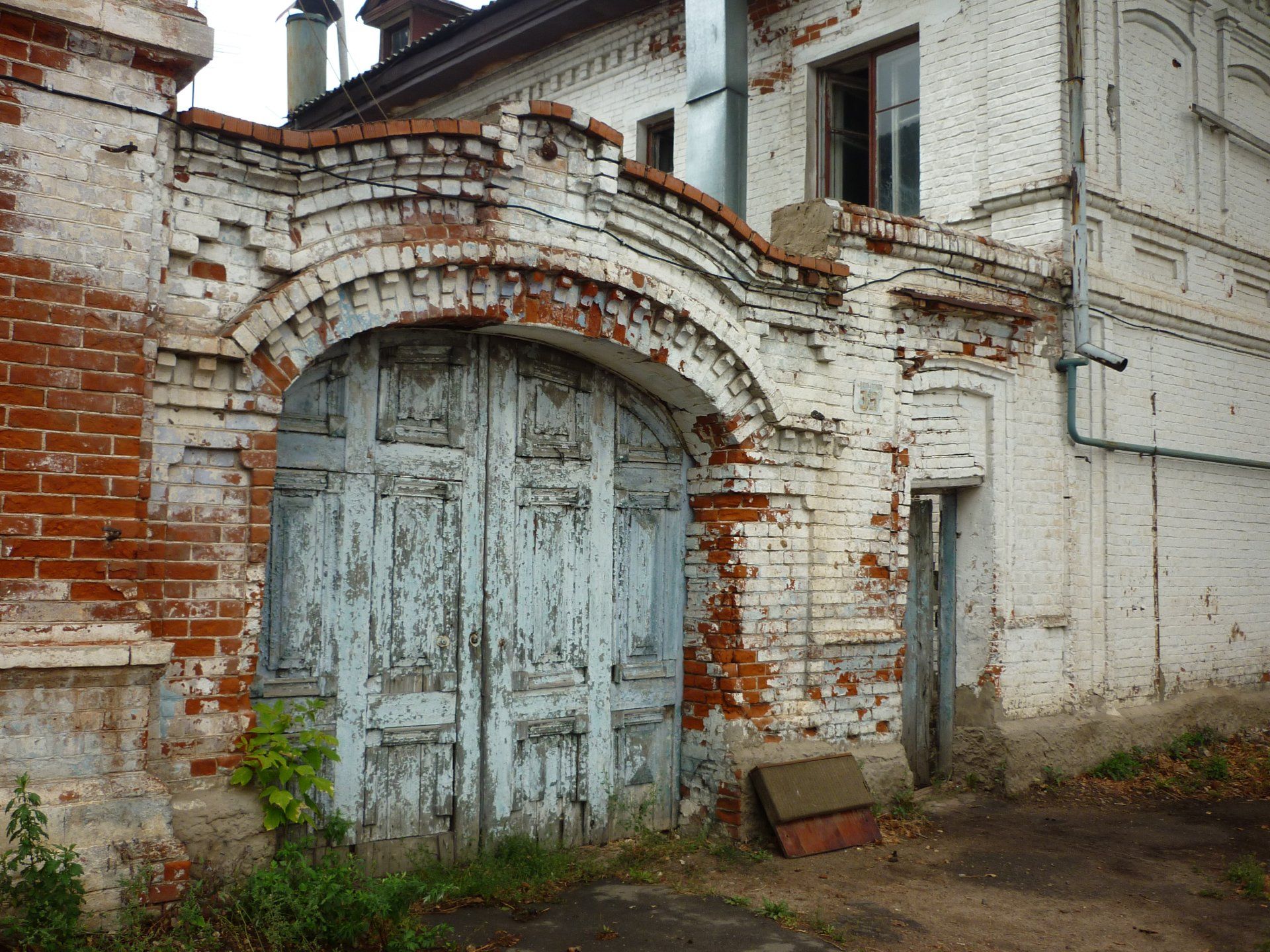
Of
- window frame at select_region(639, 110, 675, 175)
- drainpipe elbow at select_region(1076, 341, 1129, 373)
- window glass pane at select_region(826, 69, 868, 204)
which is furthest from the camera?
window frame at select_region(639, 110, 675, 175)

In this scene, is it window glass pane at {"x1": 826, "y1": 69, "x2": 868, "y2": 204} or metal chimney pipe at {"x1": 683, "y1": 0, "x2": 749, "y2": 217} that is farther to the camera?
window glass pane at {"x1": 826, "y1": 69, "x2": 868, "y2": 204}

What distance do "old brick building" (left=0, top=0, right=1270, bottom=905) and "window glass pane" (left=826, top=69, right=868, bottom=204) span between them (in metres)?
0.04

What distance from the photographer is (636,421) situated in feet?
19.7

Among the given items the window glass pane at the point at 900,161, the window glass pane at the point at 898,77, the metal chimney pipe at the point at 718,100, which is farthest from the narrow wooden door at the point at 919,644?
the window glass pane at the point at 898,77

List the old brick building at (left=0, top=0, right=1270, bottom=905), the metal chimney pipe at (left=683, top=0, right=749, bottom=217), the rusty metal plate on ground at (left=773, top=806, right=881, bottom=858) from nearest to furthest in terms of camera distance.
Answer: the old brick building at (left=0, top=0, right=1270, bottom=905) < the rusty metal plate on ground at (left=773, top=806, right=881, bottom=858) < the metal chimney pipe at (left=683, top=0, right=749, bottom=217)

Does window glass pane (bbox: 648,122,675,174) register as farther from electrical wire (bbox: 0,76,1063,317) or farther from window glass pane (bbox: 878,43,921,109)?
electrical wire (bbox: 0,76,1063,317)

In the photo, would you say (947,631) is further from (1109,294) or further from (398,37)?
(398,37)

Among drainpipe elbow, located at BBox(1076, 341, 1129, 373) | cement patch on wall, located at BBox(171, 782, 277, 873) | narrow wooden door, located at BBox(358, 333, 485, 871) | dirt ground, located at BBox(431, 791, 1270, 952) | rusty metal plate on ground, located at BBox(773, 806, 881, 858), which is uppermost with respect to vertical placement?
drainpipe elbow, located at BBox(1076, 341, 1129, 373)

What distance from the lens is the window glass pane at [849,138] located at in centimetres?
963

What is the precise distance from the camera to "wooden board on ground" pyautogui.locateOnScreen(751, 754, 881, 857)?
5.72 meters

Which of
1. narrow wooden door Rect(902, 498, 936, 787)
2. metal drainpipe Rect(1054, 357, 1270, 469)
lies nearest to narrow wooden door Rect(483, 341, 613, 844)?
narrow wooden door Rect(902, 498, 936, 787)

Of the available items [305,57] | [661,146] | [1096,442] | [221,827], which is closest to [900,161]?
[661,146]

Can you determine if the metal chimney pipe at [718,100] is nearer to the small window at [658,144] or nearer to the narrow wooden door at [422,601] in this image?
the small window at [658,144]

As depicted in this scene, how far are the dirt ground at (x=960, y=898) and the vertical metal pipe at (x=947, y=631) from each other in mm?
762
